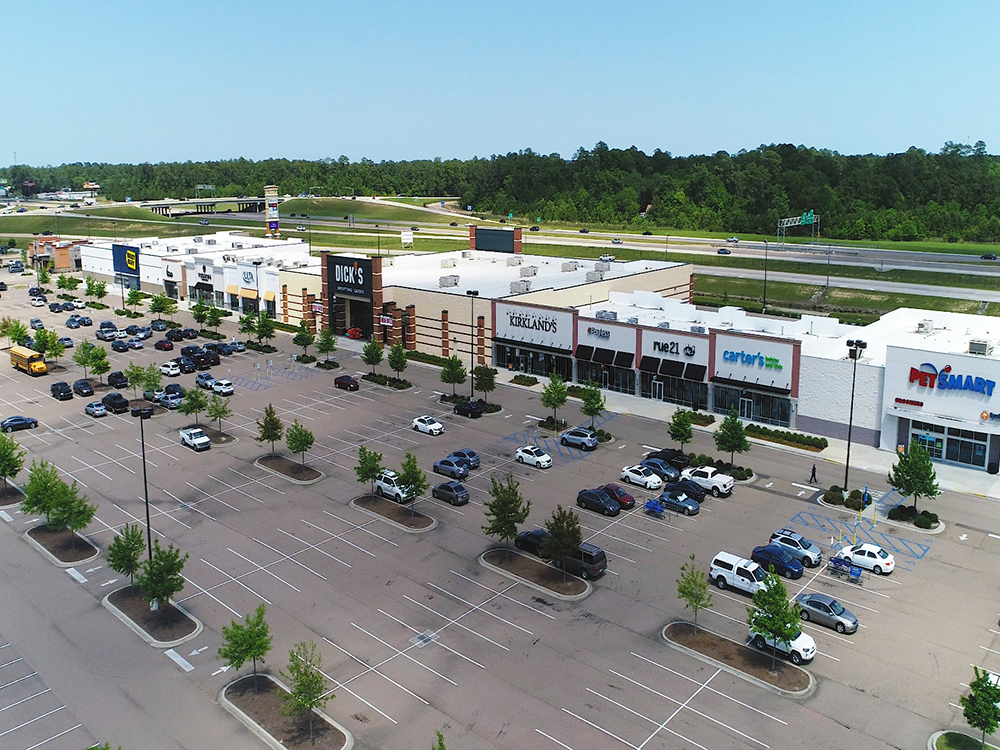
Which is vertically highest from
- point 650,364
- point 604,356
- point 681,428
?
point 604,356

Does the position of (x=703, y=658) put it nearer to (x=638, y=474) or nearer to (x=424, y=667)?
(x=424, y=667)

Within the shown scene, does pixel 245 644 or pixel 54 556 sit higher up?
pixel 245 644

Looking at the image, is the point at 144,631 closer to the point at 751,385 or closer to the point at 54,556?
the point at 54,556

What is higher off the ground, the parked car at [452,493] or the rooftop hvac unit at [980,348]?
the rooftop hvac unit at [980,348]

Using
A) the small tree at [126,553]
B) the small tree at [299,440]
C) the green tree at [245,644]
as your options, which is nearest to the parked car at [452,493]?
the small tree at [299,440]

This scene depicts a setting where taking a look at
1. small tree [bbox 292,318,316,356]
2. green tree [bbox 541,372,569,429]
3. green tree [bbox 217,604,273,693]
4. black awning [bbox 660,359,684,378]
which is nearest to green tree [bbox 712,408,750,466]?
green tree [bbox 541,372,569,429]

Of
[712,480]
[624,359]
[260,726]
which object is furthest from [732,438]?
[260,726]

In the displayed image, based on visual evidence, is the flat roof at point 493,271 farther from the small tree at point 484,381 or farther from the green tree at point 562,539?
the green tree at point 562,539

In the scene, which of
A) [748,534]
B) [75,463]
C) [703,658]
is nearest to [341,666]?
[703,658]
